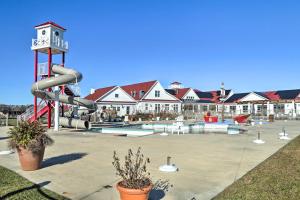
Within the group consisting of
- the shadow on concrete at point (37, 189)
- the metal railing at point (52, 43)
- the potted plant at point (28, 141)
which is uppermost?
the metal railing at point (52, 43)

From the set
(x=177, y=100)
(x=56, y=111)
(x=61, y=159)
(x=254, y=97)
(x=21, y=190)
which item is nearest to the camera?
(x=21, y=190)

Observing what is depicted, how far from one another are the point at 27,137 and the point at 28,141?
0.11 metres

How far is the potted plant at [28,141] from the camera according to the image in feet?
25.1

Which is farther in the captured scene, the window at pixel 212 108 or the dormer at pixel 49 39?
the window at pixel 212 108

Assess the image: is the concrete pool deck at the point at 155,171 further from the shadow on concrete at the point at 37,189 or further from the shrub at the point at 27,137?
the shrub at the point at 27,137

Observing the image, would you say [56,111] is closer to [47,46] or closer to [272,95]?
[47,46]

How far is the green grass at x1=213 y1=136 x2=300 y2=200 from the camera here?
600 centimetres

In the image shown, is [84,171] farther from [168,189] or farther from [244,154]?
[244,154]

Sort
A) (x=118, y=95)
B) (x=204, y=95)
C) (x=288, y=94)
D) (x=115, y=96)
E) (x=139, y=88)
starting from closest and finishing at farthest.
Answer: (x=115, y=96)
(x=118, y=95)
(x=139, y=88)
(x=288, y=94)
(x=204, y=95)

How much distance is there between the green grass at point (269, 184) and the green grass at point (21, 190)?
3.34 meters

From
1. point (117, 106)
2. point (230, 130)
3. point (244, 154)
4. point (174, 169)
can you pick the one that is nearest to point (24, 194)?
point (174, 169)

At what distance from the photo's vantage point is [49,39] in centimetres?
2550

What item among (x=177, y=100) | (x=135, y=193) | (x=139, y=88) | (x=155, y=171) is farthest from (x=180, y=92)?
(x=135, y=193)

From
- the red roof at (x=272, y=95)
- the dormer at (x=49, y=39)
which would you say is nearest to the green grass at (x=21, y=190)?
the dormer at (x=49, y=39)
